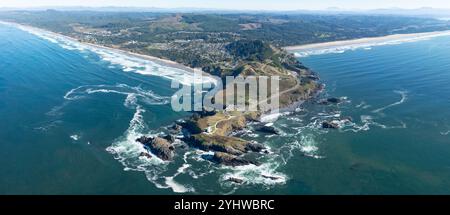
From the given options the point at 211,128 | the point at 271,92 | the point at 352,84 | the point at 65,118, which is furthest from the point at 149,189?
the point at 352,84

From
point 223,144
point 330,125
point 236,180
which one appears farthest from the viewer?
point 330,125

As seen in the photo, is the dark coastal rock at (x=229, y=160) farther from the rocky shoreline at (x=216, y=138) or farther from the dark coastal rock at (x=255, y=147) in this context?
the dark coastal rock at (x=255, y=147)

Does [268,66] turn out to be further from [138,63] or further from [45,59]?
[45,59]

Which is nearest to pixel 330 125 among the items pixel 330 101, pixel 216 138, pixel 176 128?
pixel 330 101

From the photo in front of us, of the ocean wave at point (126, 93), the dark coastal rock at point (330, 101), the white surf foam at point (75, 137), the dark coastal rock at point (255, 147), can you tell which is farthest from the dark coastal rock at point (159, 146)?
the dark coastal rock at point (330, 101)

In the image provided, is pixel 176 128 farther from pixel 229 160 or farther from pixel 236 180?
pixel 236 180

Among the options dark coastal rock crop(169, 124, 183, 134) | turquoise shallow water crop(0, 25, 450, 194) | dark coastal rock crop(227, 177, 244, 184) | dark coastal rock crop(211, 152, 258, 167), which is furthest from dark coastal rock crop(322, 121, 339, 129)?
dark coastal rock crop(227, 177, 244, 184)
